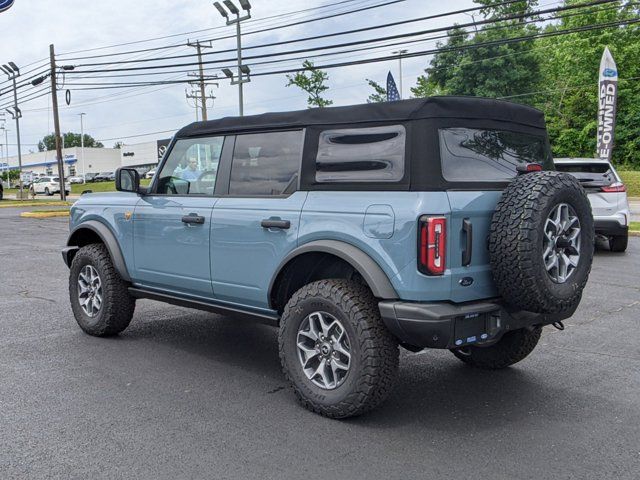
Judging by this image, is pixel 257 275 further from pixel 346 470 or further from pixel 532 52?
pixel 532 52

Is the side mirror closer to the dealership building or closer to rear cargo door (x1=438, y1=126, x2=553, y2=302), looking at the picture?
rear cargo door (x1=438, y1=126, x2=553, y2=302)

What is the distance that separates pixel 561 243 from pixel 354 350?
143 centimetres

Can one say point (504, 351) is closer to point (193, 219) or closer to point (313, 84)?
point (193, 219)

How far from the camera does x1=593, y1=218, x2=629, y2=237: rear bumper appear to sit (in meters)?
11.4

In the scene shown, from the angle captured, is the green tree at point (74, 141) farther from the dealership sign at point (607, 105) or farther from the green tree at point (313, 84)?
the dealership sign at point (607, 105)

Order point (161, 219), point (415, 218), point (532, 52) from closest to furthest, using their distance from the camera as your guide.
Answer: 1. point (415, 218)
2. point (161, 219)
3. point (532, 52)

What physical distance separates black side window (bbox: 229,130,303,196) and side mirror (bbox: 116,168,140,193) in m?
1.17

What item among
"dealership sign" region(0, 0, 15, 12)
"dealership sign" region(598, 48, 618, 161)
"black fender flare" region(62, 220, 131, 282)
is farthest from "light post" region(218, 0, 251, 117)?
"black fender flare" region(62, 220, 131, 282)

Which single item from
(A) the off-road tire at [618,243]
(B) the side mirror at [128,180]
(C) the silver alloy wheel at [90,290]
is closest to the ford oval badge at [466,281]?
(B) the side mirror at [128,180]

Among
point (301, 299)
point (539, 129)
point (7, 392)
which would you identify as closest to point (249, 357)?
point (301, 299)

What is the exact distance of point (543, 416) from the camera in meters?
4.02

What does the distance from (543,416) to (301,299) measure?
170cm

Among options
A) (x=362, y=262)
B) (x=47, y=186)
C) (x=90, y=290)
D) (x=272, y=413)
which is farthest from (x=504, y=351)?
(x=47, y=186)

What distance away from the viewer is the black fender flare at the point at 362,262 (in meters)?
3.74
